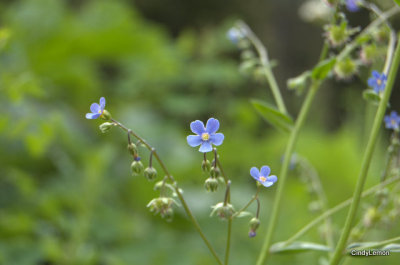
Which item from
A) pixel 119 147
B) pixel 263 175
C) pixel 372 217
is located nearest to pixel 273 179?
pixel 263 175

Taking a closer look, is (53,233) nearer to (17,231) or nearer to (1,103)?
(17,231)

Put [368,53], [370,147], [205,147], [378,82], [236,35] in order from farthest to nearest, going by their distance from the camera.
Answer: [236,35] < [368,53] < [378,82] < [370,147] < [205,147]

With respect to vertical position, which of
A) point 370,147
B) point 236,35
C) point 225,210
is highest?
point 236,35

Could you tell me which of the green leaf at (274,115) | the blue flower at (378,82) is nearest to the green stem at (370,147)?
the blue flower at (378,82)

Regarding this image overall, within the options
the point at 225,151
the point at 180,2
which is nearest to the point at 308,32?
the point at 180,2

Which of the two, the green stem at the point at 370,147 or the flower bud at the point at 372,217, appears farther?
the flower bud at the point at 372,217

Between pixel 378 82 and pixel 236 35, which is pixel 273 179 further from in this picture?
pixel 236 35

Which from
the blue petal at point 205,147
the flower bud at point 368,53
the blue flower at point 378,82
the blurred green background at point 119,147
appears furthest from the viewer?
the blurred green background at point 119,147

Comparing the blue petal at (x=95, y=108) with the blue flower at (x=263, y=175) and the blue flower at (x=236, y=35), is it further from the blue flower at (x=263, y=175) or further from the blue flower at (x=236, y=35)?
the blue flower at (x=236, y=35)
